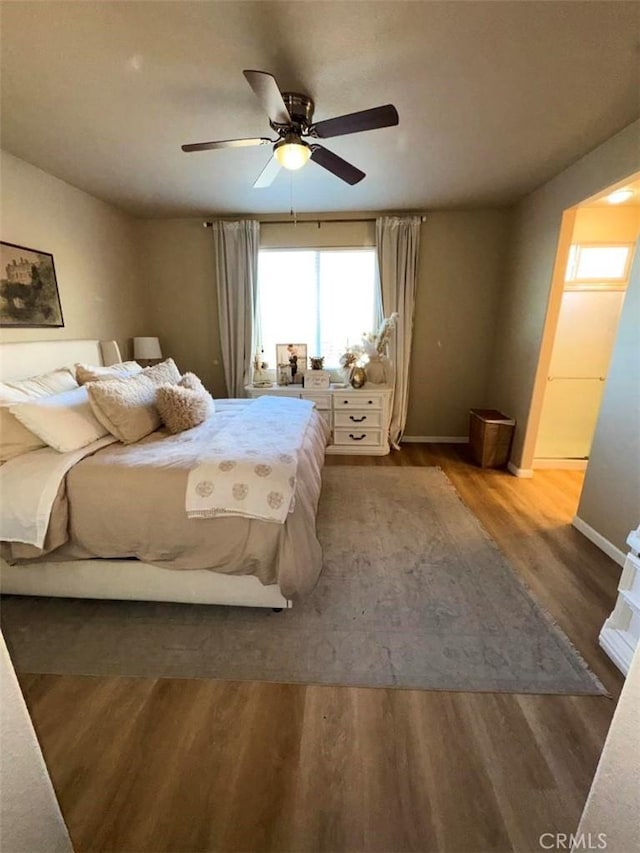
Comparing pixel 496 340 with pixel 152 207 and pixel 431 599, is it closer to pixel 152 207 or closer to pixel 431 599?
pixel 431 599

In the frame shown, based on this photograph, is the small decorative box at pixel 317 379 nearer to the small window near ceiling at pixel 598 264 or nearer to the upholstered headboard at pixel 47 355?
the upholstered headboard at pixel 47 355

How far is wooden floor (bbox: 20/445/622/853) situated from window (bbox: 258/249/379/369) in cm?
341

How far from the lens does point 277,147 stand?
6.11 feet

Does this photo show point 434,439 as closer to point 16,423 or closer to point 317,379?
point 317,379

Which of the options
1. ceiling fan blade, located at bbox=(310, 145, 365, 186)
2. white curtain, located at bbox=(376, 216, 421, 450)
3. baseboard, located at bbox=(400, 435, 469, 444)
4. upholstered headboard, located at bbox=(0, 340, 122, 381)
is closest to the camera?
ceiling fan blade, located at bbox=(310, 145, 365, 186)

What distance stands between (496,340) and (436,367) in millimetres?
691

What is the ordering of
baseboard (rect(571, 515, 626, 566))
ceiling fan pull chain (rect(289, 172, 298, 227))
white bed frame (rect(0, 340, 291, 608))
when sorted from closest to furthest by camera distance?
white bed frame (rect(0, 340, 291, 608))
baseboard (rect(571, 515, 626, 566))
ceiling fan pull chain (rect(289, 172, 298, 227))

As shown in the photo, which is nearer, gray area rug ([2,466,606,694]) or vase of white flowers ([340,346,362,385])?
gray area rug ([2,466,606,694])

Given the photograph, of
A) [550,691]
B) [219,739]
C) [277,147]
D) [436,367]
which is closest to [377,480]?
[436,367]

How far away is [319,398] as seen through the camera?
391cm

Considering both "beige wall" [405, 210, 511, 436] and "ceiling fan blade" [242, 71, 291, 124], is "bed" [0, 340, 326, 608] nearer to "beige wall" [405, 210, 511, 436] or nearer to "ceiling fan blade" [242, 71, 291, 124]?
"ceiling fan blade" [242, 71, 291, 124]

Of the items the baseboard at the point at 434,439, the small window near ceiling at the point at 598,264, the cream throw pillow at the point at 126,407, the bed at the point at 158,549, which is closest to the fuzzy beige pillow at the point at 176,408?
the cream throw pillow at the point at 126,407

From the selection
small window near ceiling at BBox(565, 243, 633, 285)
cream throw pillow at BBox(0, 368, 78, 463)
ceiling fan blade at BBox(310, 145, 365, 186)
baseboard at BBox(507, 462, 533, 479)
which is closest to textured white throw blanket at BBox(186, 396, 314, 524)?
cream throw pillow at BBox(0, 368, 78, 463)

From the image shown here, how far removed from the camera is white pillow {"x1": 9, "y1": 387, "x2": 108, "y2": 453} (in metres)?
1.79
